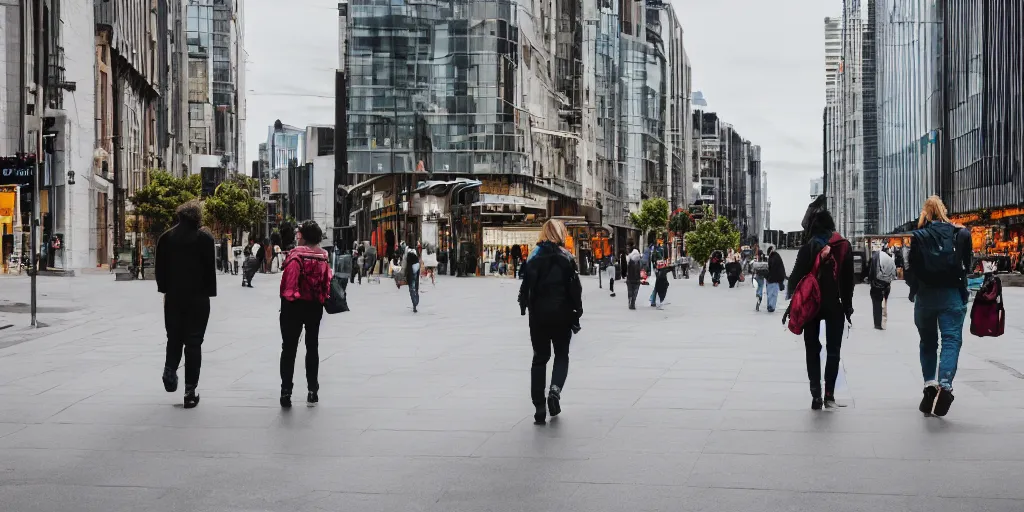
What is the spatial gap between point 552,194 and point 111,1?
3161cm

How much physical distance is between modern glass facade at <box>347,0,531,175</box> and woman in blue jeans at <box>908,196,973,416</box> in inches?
2686

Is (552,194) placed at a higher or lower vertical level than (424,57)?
lower

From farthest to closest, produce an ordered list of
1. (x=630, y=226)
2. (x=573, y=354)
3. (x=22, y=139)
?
(x=630, y=226)
(x=22, y=139)
(x=573, y=354)

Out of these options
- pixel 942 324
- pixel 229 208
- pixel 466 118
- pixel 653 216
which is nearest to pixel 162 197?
pixel 229 208

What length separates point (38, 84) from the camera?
5600 cm

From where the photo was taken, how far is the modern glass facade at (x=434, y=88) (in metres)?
77.1

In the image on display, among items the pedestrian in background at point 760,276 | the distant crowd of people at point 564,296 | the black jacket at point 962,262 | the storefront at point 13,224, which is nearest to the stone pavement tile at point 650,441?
the distant crowd of people at point 564,296

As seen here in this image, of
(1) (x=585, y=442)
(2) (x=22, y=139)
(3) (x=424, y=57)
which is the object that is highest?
(3) (x=424, y=57)

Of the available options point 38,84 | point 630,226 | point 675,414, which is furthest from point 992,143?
point 675,414

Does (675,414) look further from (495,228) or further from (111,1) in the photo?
(111,1)

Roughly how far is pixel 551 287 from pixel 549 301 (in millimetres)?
107

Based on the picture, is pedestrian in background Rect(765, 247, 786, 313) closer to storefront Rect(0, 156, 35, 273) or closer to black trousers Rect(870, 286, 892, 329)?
black trousers Rect(870, 286, 892, 329)

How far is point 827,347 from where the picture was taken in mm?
9797

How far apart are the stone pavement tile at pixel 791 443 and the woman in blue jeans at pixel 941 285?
1183mm
